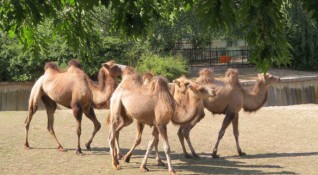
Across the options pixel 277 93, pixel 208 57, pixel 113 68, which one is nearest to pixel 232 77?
pixel 113 68

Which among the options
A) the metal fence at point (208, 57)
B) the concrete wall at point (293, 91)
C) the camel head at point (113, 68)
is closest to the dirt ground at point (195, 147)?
the camel head at point (113, 68)

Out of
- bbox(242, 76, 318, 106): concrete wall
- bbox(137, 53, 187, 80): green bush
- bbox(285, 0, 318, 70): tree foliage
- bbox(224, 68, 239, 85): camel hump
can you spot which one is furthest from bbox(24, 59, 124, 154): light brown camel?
bbox(285, 0, 318, 70): tree foliage

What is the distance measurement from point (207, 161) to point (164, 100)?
1852 mm

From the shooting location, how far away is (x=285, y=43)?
4020mm

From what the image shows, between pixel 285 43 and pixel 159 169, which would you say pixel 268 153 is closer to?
pixel 159 169

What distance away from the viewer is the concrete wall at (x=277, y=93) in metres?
21.8

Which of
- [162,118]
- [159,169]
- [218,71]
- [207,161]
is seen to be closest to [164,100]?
[162,118]

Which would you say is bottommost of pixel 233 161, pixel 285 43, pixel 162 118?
pixel 233 161

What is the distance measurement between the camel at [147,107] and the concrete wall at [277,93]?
12280 millimetres

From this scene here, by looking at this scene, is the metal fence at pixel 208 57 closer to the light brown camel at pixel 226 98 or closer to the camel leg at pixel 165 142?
the light brown camel at pixel 226 98

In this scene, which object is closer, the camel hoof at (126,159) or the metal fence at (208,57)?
the camel hoof at (126,159)

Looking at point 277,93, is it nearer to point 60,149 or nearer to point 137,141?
point 60,149

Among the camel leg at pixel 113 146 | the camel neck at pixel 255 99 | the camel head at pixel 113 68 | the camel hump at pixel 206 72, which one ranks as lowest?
the camel leg at pixel 113 146

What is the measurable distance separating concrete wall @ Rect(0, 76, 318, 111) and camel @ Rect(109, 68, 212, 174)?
1228cm
